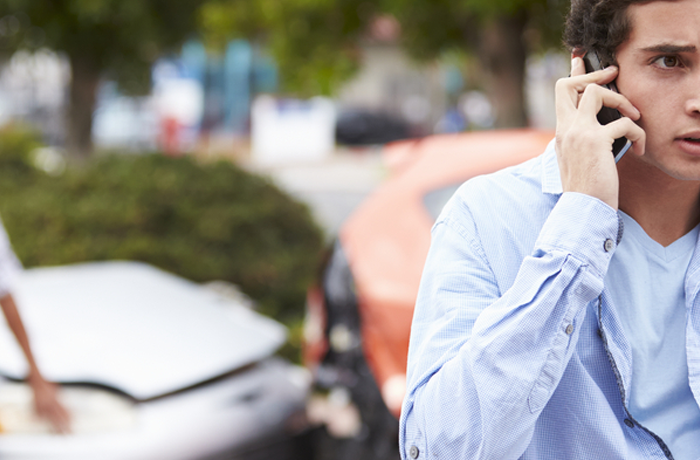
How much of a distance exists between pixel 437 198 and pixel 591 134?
1.73 m

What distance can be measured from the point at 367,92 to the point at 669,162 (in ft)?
101

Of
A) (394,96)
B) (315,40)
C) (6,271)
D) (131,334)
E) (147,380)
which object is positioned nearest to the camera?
(6,271)

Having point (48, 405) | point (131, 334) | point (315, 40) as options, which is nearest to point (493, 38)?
point (315, 40)

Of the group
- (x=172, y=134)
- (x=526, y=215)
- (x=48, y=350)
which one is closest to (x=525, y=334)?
(x=526, y=215)

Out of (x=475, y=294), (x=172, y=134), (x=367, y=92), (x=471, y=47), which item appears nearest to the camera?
(x=475, y=294)

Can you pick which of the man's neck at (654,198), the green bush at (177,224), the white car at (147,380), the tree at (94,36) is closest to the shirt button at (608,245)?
the man's neck at (654,198)

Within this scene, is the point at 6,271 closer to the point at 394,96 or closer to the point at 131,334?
the point at 131,334

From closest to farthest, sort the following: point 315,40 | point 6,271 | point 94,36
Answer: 1. point 6,271
2. point 315,40
3. point 94,36

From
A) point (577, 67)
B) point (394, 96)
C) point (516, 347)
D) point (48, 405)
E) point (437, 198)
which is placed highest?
point (577, 67)

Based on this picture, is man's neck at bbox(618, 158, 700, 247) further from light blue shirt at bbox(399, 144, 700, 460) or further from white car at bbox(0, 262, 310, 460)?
white car at bbox(0, 262, 310, 460)

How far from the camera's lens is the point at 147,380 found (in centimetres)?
293

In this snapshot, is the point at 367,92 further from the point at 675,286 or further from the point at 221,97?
the point at 675,286

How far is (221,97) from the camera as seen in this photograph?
2880 centimetres

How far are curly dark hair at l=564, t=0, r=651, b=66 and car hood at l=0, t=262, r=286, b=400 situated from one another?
2091 millimetres
